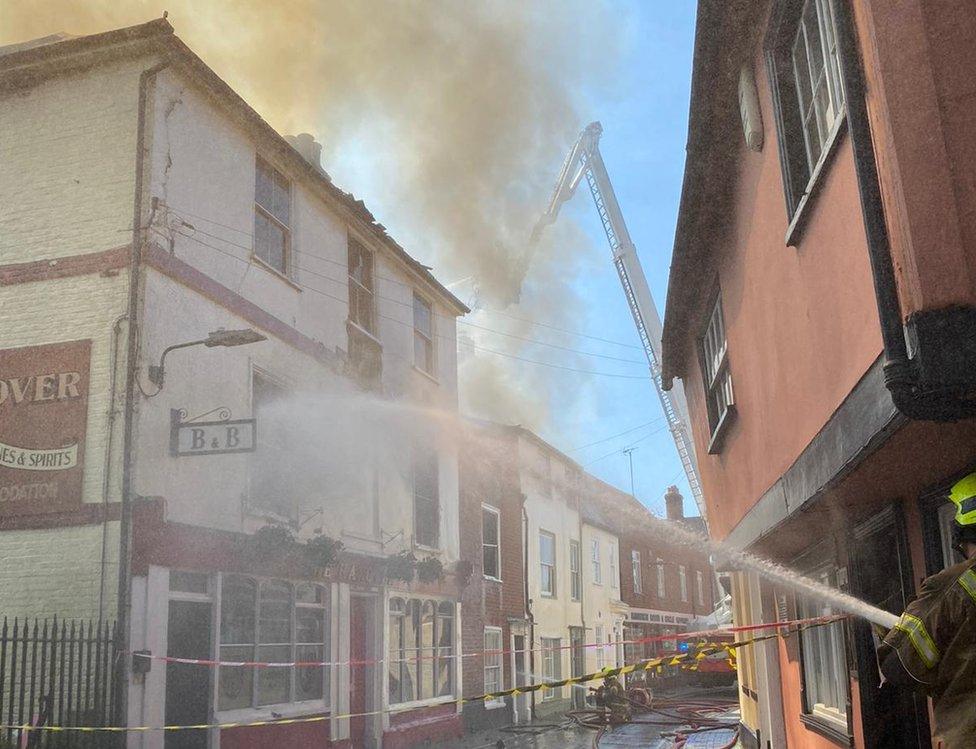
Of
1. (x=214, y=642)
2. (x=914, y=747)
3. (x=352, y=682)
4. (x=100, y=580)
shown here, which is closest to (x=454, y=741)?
(x=352, y=682)

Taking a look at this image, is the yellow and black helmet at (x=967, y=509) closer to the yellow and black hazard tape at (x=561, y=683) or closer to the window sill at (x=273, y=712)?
the yellow and black hazard tape at (x=561, y=683)

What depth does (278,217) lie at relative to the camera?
13.9m

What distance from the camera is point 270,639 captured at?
41.3 feet

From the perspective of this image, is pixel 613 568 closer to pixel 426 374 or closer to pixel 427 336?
pixel 427 336

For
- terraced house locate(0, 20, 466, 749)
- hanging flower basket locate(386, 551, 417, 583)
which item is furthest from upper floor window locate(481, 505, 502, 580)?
terraced house locate(0, 20, 466, 749)

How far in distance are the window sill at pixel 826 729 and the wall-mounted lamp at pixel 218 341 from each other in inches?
249

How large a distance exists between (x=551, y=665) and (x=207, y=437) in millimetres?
17546

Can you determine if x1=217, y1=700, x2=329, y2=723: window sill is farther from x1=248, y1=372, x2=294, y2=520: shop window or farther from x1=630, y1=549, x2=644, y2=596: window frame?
x1=630, y1=549, x2=644, y2=596: window frame

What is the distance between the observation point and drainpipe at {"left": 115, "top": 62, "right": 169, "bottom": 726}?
9.49m

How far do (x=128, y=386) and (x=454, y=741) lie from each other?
36.1 feet

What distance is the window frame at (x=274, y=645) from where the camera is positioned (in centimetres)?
1137

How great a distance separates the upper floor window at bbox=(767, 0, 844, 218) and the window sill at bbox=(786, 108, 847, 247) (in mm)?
68

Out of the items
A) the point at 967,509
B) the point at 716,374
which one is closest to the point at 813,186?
the point at 967,509

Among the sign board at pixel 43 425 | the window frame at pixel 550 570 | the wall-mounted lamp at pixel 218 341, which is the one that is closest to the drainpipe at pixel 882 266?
the wall-mounted lamp at pixel 218 341
